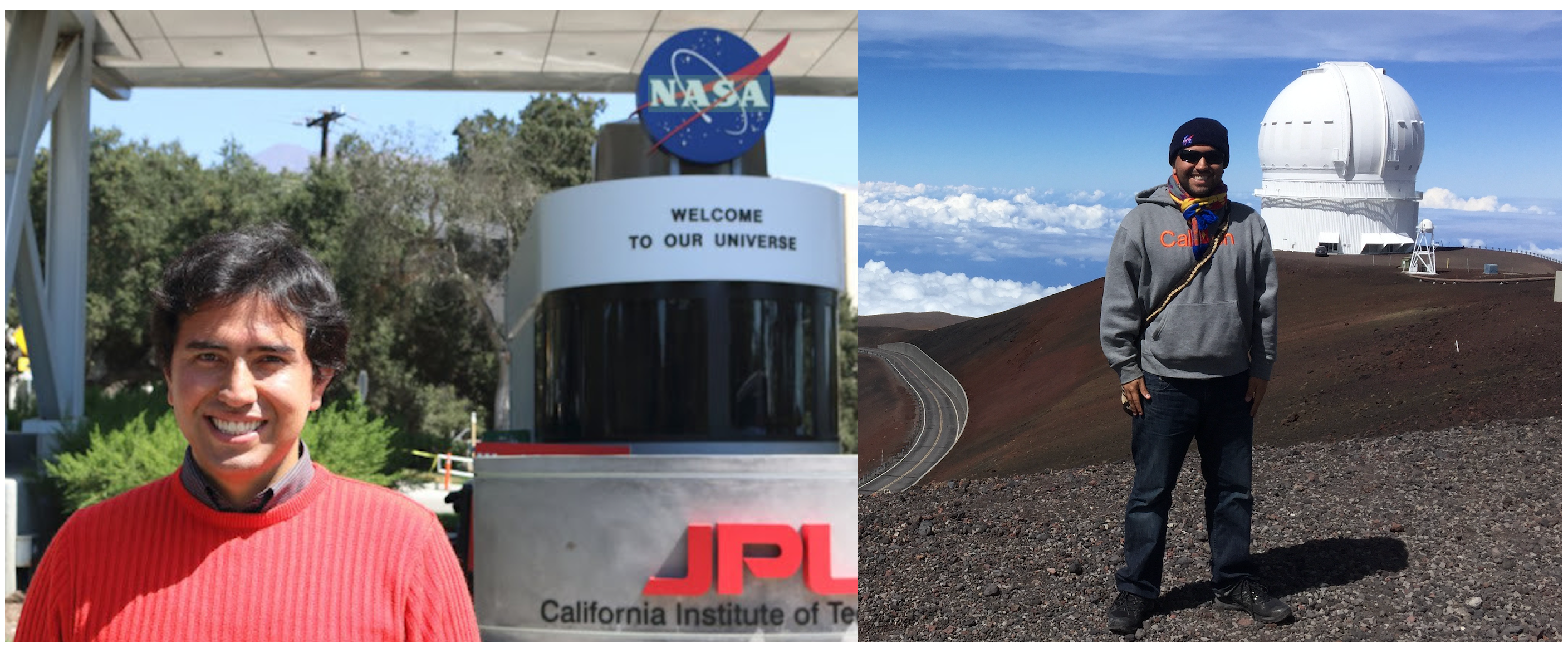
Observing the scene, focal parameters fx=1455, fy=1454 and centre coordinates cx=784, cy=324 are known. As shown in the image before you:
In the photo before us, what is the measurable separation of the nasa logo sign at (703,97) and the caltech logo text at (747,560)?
3.50 meters

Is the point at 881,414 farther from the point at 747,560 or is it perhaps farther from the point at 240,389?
the point at 747,560

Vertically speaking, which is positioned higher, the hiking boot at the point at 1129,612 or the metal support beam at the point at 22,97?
the metal support beam at the point at 22,97

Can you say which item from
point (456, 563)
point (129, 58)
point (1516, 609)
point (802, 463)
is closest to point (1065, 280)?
point (1516, 609)

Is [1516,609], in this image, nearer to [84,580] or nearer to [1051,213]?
[1051,213]

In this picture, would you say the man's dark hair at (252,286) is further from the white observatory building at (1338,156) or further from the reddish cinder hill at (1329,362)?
the white observatory building at (1338,156)

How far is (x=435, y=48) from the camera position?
17438 millimetres

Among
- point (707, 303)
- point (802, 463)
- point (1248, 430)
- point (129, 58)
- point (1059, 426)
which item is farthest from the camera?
point (129, 58)

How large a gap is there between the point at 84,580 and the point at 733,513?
23.0ft

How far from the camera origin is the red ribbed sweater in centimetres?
274

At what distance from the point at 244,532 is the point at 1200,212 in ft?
8.14

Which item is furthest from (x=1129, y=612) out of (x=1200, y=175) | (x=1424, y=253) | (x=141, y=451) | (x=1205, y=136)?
(x=141, y=451)

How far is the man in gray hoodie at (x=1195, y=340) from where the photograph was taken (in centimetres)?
383

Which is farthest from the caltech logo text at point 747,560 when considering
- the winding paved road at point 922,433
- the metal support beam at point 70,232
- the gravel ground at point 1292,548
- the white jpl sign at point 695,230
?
the metal support beam at point 70,232

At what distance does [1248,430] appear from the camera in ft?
13.2
